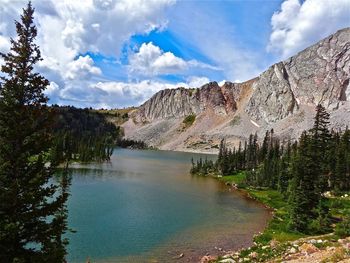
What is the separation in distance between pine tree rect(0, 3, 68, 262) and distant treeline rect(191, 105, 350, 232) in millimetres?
39315

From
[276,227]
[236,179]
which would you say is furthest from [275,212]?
[236,179]

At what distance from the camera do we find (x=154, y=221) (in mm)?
56531

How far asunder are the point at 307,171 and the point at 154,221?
2462cm

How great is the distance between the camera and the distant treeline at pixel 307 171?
4981 centimetres

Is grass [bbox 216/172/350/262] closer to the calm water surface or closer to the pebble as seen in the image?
the pebble

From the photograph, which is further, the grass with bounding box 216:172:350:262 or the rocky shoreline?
the grass with bounding box 216:172:350:262

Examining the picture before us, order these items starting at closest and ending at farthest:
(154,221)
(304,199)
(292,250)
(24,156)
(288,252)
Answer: (24,156) → (288,252) → (292,250) → (304,199) → (154,221)

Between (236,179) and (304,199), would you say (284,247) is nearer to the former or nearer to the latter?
(304,199)

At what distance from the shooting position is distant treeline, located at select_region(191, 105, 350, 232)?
49812mm

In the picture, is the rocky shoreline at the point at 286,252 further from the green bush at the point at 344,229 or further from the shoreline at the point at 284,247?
the green bush at the point at 344,229

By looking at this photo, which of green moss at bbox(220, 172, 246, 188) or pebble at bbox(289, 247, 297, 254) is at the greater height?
green moss at bbox(220, 172, 246, 188)

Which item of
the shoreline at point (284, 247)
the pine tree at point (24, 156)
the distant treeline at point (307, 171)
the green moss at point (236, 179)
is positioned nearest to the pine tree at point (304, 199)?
the distant treeline at point (307, 171)

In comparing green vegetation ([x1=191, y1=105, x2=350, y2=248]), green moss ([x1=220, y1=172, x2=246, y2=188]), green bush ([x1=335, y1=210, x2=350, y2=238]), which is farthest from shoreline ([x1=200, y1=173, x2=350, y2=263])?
green moss ([x1=220, y1=172, x2=246, y2=188])

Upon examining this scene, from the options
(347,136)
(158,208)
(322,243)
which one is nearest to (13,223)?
(322,243)
